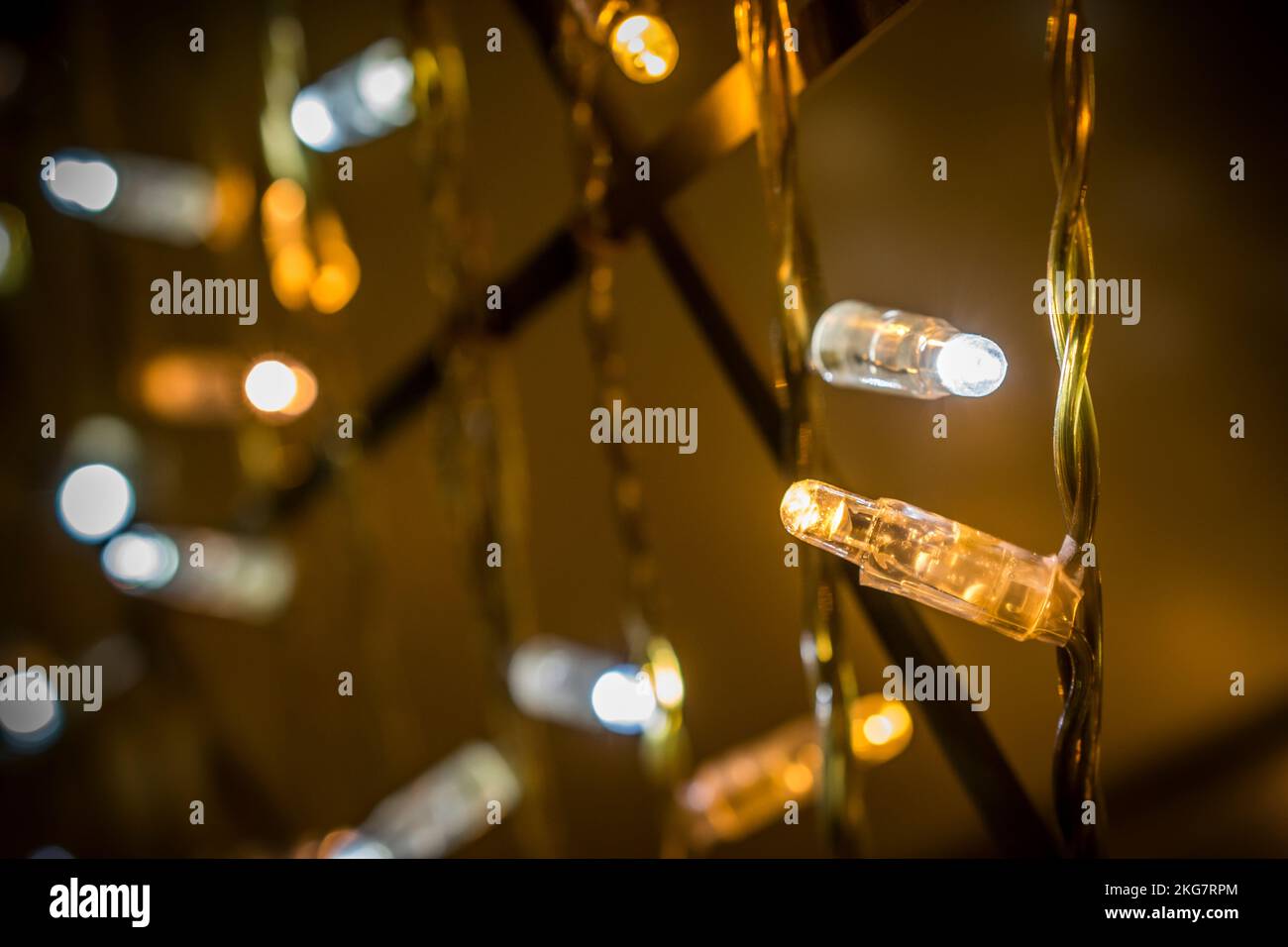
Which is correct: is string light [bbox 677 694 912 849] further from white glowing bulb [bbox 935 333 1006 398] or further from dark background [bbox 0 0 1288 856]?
white glowing bulb [bbox 935 333 1006 398]

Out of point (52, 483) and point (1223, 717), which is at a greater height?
point (52, 483)

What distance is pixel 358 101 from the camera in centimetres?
53

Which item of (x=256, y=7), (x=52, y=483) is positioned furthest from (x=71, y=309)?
(x=256, y=7)

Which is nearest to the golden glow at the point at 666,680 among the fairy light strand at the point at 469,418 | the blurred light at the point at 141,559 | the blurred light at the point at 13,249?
the fairy light strand at the point at 469,418

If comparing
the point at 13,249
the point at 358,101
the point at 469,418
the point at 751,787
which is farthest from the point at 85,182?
the point at 751,787

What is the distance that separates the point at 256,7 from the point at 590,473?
42 centimetres

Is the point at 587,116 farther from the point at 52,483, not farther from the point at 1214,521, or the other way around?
the point at 52,483

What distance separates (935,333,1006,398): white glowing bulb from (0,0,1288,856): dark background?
108 mm

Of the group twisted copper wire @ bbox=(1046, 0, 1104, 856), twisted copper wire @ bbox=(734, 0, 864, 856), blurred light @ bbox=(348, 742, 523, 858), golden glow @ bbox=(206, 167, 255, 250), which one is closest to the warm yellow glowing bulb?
twisted copper wire @ bbox=(734, 0, 864, 856)

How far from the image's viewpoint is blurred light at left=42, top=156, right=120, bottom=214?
0.65 metres

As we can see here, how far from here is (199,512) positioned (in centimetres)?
82

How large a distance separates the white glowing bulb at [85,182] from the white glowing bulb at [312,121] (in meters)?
0.19

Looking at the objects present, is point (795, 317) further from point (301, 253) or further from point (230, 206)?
point (230, 206)

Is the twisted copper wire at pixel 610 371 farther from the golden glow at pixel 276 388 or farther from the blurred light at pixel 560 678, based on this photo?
the golden glow at pixel 276 388
